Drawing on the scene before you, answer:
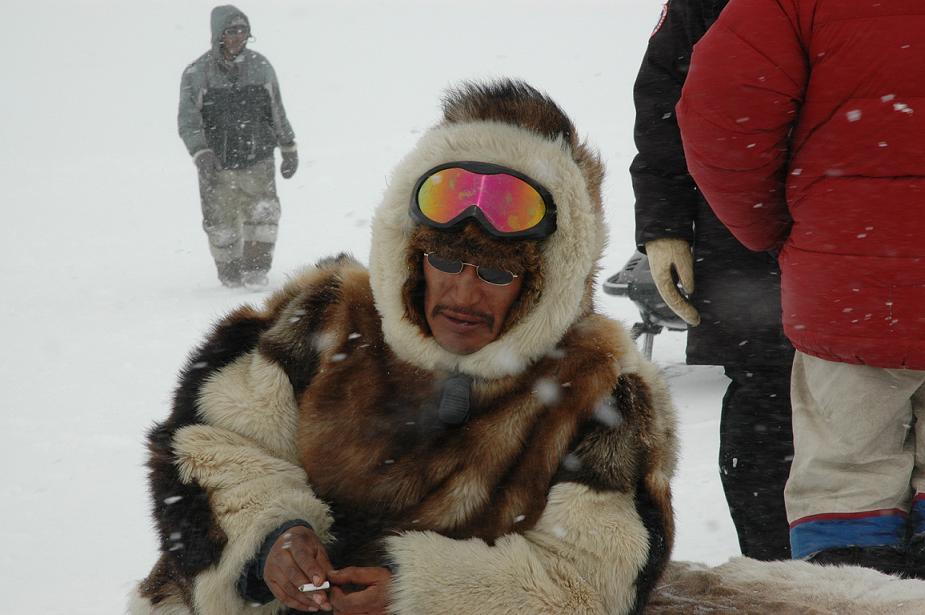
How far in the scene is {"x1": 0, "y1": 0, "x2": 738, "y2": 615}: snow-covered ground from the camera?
421cm

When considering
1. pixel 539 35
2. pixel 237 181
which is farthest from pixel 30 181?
pixel 539 35

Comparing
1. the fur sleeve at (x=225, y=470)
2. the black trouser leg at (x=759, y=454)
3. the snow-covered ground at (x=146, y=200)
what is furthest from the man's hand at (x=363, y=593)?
the snow-covered ground at (x=146, y=200)

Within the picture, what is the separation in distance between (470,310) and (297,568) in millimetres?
653

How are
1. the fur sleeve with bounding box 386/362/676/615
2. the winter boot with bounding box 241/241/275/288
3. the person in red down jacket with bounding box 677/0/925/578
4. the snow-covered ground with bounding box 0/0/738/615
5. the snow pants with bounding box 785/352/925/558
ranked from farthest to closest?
the winter boot with bounding box 241/241/275/288 < the snow-covered ground with bounding box 0/0/738/615 < the snow pants with bounding box 785/352/925/558 < the person in red down jacket with bounding box 677/0/925/578 < the fur sleeve with bounding box 386/362/676/615

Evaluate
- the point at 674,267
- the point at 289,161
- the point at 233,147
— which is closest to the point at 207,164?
the point at 233,147

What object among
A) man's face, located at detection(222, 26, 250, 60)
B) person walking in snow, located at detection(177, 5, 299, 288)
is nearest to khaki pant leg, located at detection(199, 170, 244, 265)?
person walking in snow, located at detection(177, 5, 299, 288)

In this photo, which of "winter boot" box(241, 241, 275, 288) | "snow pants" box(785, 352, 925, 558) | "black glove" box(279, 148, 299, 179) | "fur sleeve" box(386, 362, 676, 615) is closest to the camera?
"fur sleeve" box(386, 362, 676, 615)

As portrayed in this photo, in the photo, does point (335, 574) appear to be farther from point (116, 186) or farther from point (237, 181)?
point (116, 186)

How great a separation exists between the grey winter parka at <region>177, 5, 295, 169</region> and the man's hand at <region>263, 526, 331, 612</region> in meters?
7.42

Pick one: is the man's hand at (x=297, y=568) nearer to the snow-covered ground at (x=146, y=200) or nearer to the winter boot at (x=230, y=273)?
the snow-covered ground at (x=146, y=200)

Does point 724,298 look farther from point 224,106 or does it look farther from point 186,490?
point 224,106

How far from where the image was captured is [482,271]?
231 cm

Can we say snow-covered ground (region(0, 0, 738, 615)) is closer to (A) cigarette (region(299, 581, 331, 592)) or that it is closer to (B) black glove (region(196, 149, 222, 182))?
(B) black glove (region(196, 149, 222, 182))

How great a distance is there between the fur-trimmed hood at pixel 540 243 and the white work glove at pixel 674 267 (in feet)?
1.76
